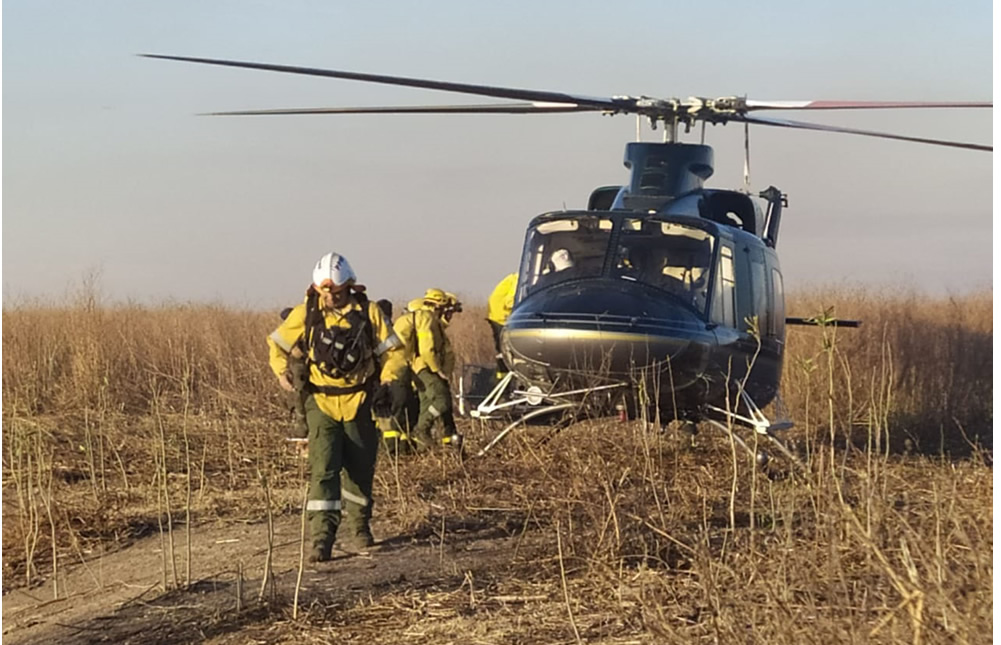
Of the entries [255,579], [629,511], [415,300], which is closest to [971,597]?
[629,511]

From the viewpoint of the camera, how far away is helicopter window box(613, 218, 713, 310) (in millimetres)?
10320

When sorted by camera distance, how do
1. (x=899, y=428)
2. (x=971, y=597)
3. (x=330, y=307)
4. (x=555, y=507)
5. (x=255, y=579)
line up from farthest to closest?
1. (x=899, y=428)
2. (x=555, y=507)
3. (x=330, y=307)
4. (x=255, y=579)
5. (x=971, y=597)

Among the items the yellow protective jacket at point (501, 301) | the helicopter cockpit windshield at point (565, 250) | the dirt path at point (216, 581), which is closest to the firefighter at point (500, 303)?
the yellow protective jacket at point (501, 301)

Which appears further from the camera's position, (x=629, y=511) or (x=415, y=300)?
(x=415, y=300)

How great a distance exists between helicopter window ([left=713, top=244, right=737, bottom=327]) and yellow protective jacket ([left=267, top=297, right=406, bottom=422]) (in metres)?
3.26

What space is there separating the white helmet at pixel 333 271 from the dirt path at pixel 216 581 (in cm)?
152

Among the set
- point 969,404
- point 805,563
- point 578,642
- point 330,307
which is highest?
point 330,307

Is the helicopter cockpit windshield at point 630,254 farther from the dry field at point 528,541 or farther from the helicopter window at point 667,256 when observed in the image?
the dry field at point 528,541

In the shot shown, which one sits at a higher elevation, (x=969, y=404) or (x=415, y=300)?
(x=415, y=300)

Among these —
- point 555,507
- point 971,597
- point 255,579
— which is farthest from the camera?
point 555,507

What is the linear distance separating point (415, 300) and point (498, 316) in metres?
1.20

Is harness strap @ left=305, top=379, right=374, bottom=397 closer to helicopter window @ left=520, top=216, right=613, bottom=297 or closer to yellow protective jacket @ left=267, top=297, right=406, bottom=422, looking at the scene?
yellow protective jacket @ left=267, top=297, right=406, bottom=422

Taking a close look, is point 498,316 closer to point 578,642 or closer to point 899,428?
point 899,428

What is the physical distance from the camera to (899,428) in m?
15.3
